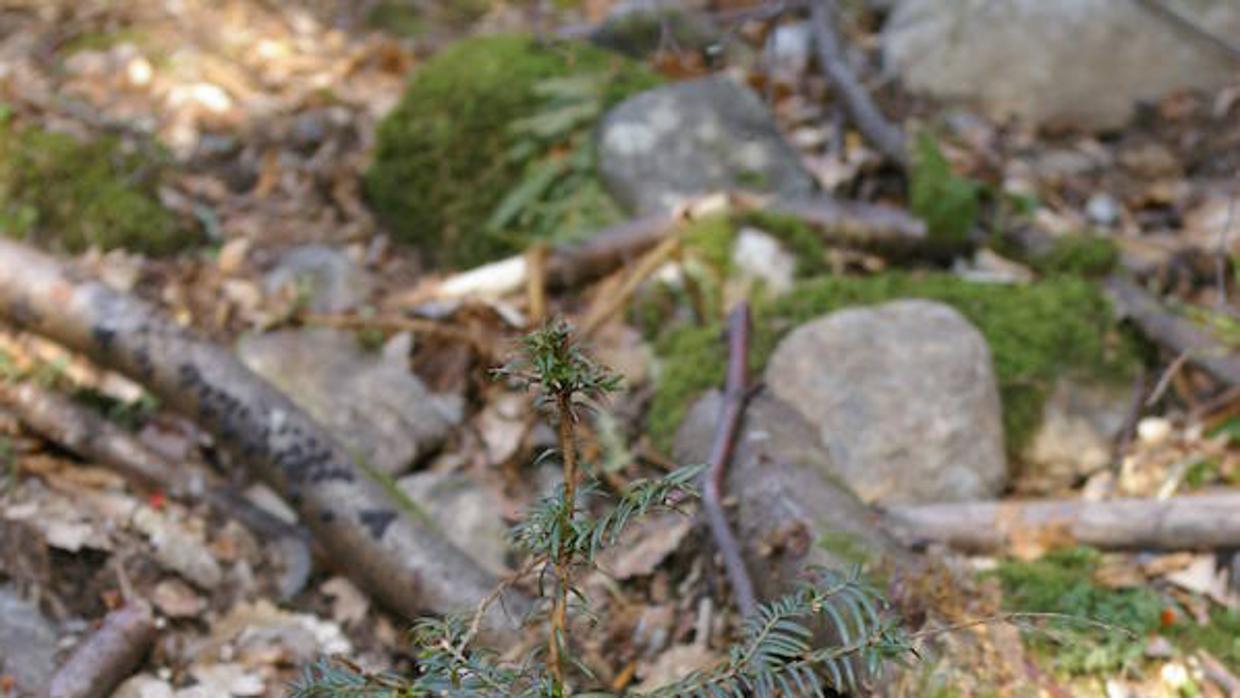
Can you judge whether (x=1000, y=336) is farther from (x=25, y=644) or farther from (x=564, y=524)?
(x=25, y=644)

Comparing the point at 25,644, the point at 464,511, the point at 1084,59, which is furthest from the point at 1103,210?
the point at 25,644

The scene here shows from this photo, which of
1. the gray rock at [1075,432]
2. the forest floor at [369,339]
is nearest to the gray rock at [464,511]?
the forest floor at [369,339]

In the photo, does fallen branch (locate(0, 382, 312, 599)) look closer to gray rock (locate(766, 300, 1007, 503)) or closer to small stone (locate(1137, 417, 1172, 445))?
gray rock (locate(766, 300, 1007, 503))

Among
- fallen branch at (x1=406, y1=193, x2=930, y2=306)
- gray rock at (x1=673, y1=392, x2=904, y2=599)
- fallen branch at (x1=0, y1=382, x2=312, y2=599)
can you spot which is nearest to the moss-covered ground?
gray rock at (x1=673, y1=392, x2=904, y2=599)

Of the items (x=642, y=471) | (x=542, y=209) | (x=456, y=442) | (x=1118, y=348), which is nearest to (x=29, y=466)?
(x=456, y=442)

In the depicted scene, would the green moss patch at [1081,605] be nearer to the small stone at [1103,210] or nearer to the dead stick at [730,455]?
the dead stick at [730,455]

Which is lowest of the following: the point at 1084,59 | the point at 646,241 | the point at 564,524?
the point at 1084,59
